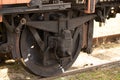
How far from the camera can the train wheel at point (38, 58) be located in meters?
7.06

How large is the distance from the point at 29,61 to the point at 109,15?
2873 millimetres

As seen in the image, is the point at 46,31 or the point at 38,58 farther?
the point at 38,58

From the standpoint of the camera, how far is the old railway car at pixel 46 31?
6566 mm

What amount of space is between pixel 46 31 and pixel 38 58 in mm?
661

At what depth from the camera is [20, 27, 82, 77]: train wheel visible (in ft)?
23.2

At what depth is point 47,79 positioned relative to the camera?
23.8 ft

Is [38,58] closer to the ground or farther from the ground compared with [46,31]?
closer to the ground

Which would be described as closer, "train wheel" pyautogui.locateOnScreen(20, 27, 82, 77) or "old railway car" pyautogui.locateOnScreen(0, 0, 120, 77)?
"old railway car" pyautogui.locateOnScreen(0, 0, 120, 77)

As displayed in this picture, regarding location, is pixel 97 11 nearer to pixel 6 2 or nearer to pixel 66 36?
pixel 66 36

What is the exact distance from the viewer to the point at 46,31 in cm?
722

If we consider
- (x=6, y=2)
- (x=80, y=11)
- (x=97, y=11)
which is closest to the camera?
(x=6, y=2)

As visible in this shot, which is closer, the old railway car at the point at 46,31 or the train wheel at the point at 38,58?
the old railway car at the point at 46,31

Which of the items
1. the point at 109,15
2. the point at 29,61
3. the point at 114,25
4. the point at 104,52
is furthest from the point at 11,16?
the point at 114,25

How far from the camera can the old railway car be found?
657 cm
